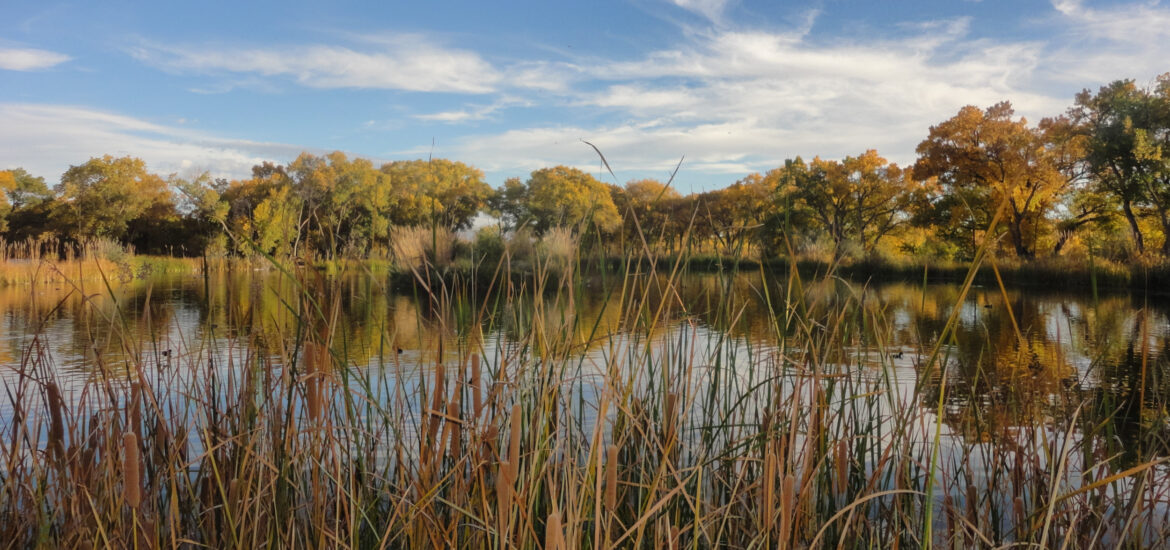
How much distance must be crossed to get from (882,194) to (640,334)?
116ft

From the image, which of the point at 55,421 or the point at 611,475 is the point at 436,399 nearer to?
the point at 611,475

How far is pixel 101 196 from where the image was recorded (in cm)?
3347

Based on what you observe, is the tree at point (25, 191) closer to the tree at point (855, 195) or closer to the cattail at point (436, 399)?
the tree at point (855, 195)

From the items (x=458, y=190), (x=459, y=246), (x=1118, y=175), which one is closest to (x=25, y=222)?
(x=458, y=190)

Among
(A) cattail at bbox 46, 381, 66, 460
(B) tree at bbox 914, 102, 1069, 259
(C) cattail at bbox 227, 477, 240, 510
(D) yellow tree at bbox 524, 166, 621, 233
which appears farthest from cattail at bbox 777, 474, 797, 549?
(D) yellow tree at bbox 524, 166, 621, 233

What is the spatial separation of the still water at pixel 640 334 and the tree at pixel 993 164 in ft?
35.3

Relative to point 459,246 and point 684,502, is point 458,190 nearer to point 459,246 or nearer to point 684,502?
point 459,246

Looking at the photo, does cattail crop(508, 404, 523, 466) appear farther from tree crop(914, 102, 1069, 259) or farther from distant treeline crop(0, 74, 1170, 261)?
tree crop(914, 102, 1069, 259)

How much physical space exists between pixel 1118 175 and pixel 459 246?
19.4m

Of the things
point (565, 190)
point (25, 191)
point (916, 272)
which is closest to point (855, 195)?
point (916, 272)

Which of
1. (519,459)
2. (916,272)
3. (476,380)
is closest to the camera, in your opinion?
(476,380)

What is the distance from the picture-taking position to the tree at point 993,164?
80.9 ft

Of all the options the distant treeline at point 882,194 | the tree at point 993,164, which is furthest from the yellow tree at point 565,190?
the tree at point 993,164

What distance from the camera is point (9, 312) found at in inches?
420
